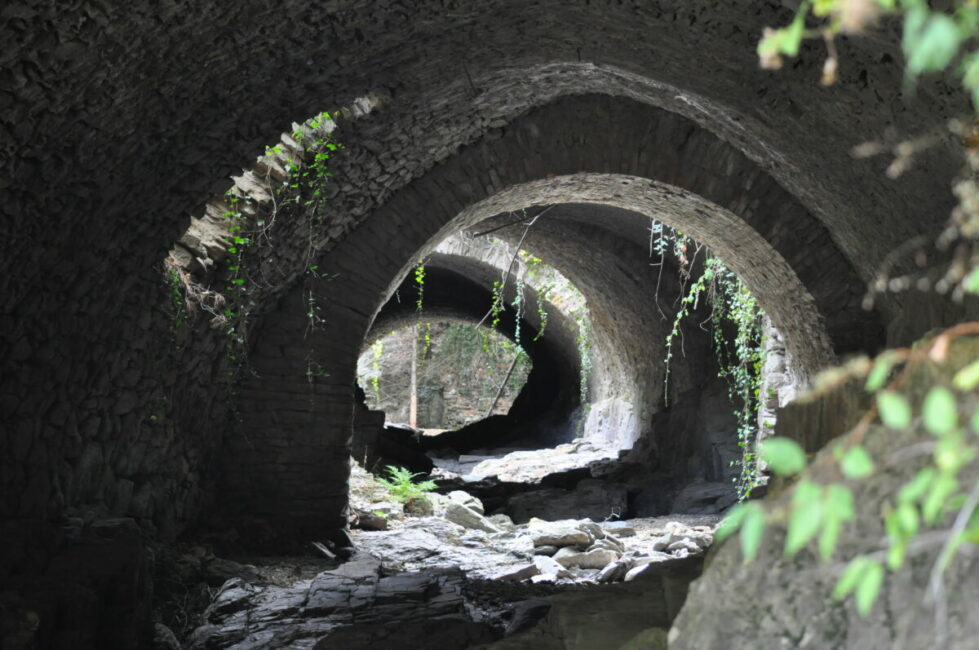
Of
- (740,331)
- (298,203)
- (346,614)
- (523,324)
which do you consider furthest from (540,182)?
(523,324)

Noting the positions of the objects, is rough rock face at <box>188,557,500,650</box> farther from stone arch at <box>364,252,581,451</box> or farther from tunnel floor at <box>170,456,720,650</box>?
stone arch at <box>364,252,581,451</box>

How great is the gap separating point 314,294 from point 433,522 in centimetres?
247

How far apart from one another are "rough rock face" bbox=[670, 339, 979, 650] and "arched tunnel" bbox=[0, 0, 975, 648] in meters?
0.85

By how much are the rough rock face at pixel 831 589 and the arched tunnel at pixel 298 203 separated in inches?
33.6

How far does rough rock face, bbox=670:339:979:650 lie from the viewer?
4.25 feet

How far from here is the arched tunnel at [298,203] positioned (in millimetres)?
3371

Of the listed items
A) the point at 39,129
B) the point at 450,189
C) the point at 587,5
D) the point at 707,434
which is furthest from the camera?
the point at 707,434

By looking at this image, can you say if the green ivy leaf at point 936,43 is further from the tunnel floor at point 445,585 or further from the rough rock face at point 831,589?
the tunnel floor at point 445,585

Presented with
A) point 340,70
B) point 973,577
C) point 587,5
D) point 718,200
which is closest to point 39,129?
point 340,70

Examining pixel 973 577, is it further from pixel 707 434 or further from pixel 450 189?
pixel 707 434

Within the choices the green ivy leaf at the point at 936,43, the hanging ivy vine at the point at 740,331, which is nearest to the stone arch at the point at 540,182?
the hanging ivy vine at the point at 740,331

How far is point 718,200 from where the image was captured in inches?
262

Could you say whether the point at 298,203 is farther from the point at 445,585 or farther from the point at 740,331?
the point at 740,331

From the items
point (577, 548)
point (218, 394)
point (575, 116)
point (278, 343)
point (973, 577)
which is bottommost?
point (577, 548)
